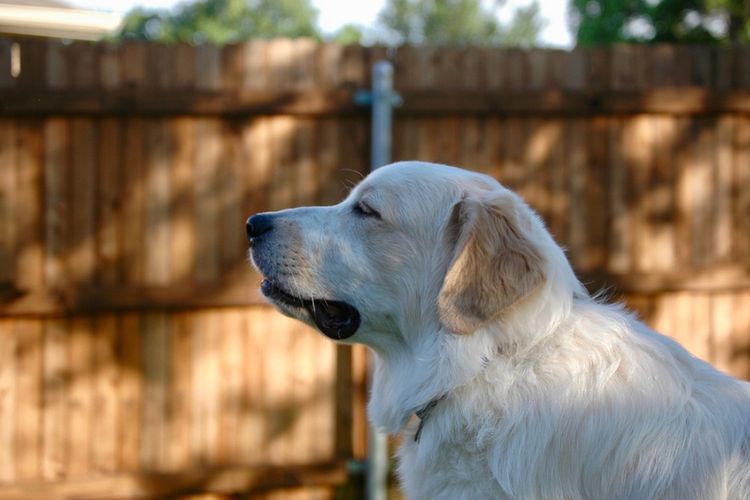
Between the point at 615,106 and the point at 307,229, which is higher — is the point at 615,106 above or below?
above

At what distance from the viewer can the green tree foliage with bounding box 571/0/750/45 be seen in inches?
687

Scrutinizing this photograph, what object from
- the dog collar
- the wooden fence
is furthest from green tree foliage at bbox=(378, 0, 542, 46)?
the dog collar

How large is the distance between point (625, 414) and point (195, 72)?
3.84 meters

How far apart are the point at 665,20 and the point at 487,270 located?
18.4 m

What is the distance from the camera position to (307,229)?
321 cm

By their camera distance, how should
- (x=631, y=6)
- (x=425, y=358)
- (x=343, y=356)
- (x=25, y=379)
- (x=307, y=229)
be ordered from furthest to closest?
(x=631, y=6) < (x=343, y=356) < (x=25, y=379) < (x=307, y=229) < (x=425, y=358)

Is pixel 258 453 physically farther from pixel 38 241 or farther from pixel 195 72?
pixel 195 72

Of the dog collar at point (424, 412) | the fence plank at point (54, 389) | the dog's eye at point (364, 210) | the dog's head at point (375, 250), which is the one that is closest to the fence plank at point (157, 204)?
the fence plank at point (54, 389)

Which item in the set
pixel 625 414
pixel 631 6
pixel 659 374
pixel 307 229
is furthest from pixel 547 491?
pixel 631 6

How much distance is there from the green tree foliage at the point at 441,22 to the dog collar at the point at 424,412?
248 ft

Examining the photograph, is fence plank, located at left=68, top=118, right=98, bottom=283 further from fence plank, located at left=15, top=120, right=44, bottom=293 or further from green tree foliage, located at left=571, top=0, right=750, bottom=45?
green tree foliage, located at left=571, top=0, right=750, bottom=45

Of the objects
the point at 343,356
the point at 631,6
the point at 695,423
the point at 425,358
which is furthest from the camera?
the point at 631,6

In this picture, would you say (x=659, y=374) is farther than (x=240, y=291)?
No

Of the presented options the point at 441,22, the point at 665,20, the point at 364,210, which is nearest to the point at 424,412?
the point at 364,210
